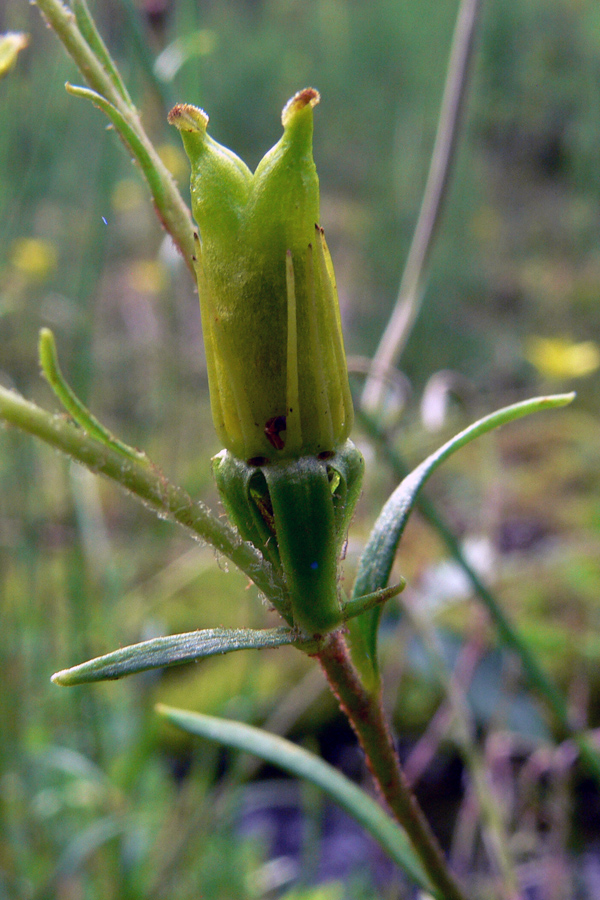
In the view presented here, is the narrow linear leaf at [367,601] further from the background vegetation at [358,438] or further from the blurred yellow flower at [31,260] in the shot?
the blurred yellow flower at [31,260]

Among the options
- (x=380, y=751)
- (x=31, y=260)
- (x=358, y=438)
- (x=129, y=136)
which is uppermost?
(x=31, y=260)

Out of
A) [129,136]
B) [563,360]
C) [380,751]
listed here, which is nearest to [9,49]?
[129,136]

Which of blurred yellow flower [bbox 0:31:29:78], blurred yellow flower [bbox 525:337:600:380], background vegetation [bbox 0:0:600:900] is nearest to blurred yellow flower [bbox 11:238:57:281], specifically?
background vegetation [bbox 0:0:600:900]

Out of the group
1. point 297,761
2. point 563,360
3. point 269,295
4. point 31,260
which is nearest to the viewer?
point 269,295

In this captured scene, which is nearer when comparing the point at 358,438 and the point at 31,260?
the point at 358,438

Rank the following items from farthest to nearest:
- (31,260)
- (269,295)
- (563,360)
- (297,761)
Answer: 1. (31,260)
2. (563,360)
3. (297,761)
4. (269,295)

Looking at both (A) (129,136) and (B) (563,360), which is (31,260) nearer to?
(B) (563,360)

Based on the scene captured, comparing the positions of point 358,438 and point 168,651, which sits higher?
point 358,438
